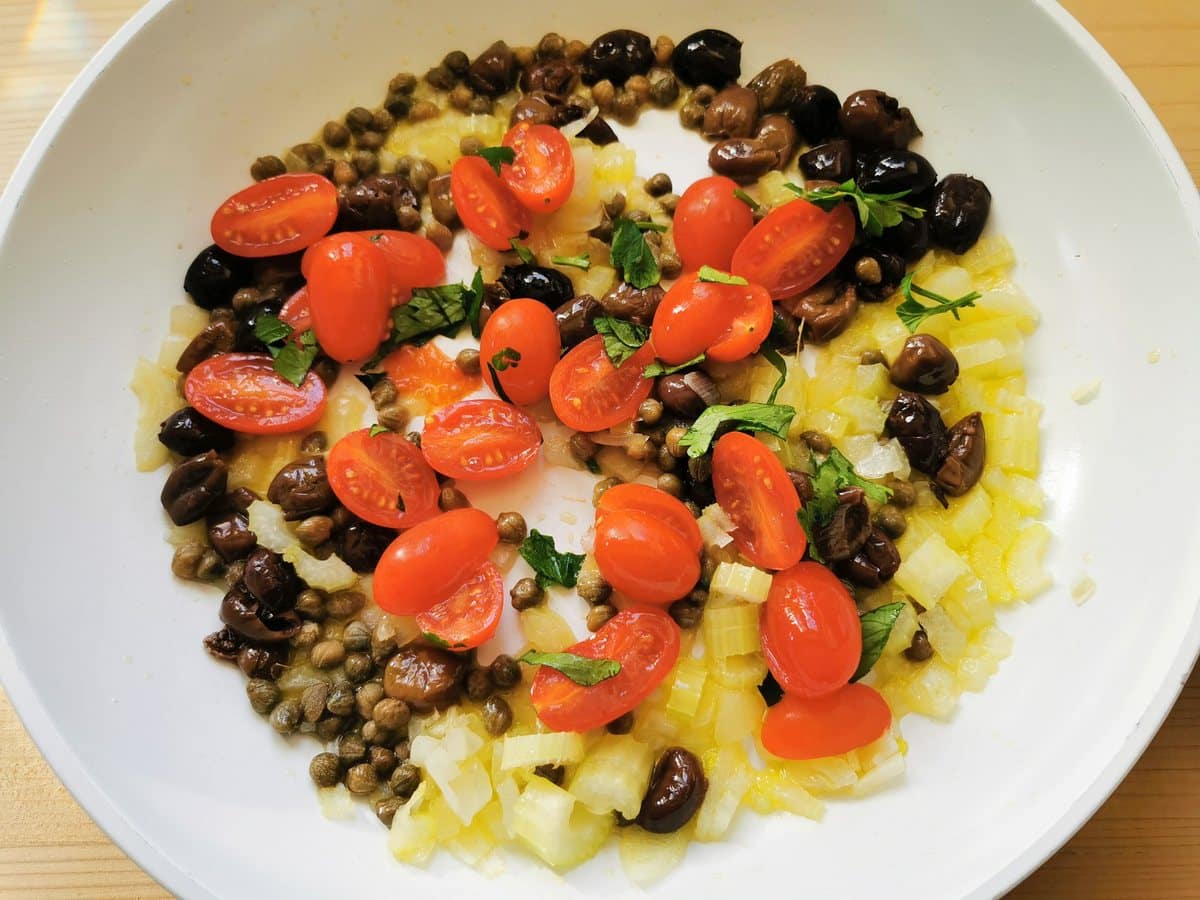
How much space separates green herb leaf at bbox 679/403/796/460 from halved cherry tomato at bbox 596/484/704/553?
0.40 feet

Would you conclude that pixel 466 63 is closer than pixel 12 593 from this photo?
No

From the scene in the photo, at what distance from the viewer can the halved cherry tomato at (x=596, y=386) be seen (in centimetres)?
214

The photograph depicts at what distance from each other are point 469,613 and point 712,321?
86cm

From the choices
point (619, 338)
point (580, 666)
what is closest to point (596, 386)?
point (619, 338)

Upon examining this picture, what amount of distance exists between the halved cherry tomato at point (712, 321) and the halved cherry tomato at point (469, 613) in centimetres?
67

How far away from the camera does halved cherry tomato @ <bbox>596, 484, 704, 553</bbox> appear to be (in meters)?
2.02

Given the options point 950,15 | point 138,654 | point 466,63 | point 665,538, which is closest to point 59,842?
point 138,654

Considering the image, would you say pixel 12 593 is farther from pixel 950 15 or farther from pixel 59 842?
pixel 950 15

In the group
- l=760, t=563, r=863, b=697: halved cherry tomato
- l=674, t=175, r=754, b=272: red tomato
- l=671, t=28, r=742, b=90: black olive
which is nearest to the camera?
l=760, t=563, r=863, b=697: halved cherry tomato

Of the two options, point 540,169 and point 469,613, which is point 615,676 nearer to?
point 469,613

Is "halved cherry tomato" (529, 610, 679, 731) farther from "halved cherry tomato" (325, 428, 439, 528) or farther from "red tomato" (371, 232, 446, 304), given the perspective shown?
"red tomato" (371, 232, 446, 304)

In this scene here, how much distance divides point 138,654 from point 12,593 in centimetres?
28

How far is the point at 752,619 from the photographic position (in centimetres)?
200

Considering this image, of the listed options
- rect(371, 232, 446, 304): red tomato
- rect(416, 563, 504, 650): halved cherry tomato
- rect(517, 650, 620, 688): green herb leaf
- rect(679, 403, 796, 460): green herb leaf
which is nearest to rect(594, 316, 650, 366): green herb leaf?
rect(679, 403, 796, 460): green herb leaf
